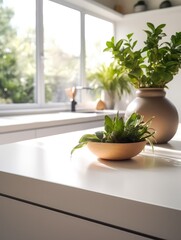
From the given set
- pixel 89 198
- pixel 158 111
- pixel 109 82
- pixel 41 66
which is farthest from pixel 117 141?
pixel 109 82

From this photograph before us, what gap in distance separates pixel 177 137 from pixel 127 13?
3.42 m

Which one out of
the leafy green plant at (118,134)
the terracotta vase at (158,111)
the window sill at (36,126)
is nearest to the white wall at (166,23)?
the window sill at (36,126)

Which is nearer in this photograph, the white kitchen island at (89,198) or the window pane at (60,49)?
the white kitchen island at (89,198)

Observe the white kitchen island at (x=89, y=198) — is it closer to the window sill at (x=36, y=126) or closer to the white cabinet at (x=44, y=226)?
the white cabinet at (x=44, y=226)

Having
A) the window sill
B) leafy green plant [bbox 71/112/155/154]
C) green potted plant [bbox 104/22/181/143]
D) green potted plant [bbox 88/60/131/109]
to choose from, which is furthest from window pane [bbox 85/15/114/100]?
leafy green plant [bbox 71/112/155/154]

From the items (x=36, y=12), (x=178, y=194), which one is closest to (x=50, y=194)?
(x=178, y=194)

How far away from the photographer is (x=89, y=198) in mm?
558

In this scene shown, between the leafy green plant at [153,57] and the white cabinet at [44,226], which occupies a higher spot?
the leafy green plant at [153,57]

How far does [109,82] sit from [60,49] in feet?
2.86

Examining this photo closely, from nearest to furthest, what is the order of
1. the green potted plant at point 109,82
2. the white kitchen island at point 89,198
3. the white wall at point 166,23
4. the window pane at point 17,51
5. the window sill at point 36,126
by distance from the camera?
the white kitchen island at point 89,198
the window sill at point 36,126
the window pane at point 17,51
the white wall at point 166,23
the green potted plant at point 109,82

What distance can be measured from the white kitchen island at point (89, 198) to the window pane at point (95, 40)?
332 centimetres

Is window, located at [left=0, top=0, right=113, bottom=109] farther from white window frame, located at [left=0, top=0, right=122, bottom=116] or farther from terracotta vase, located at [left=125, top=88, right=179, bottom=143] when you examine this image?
terracotta vase, located at [left=125, top=88, right=179, bottom=143]

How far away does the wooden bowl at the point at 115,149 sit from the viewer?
0.79 meters

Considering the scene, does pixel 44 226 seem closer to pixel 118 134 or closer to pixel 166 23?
pixel 118 134
